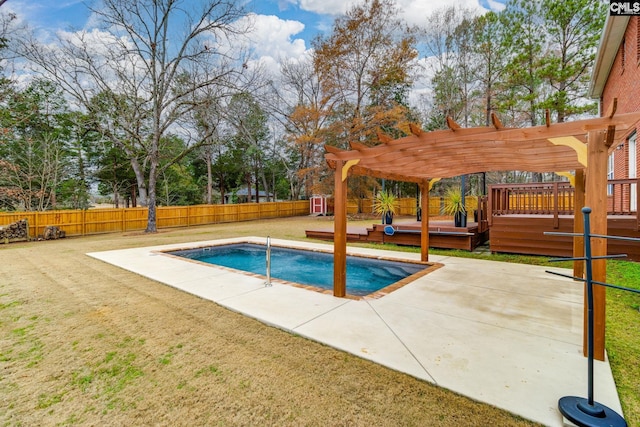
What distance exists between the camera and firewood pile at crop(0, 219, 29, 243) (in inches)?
405

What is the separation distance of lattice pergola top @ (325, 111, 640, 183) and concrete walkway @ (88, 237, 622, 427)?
5.83ft

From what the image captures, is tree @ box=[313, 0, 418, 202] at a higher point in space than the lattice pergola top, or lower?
higher

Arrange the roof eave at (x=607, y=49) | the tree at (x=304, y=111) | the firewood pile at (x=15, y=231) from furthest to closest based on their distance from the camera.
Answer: the tree at (x=304, y=111), the firewood pile at (x=15, y=231), the roof eave at (x=607, y=49)

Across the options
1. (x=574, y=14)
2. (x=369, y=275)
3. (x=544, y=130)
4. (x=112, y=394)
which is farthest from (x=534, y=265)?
(x=574, y=14)

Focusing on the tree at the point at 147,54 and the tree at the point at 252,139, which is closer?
the tree at the point at 147,54

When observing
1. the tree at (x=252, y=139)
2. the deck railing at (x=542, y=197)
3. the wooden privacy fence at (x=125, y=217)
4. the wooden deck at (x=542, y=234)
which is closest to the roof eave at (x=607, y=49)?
the deck railing at (x=542, y=197)

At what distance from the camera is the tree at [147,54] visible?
41.1 feet

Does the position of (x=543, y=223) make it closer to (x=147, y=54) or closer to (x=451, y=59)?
(x=451, y=59)

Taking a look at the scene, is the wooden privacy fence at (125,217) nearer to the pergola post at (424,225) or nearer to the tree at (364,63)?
the tree at (364,63)

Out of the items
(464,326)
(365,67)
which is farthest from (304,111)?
(464,326)

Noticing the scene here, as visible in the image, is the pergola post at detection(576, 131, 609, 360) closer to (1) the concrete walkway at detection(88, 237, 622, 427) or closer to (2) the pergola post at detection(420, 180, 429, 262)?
(1) the concrete walkway at detection(88, 237, 622, 427)

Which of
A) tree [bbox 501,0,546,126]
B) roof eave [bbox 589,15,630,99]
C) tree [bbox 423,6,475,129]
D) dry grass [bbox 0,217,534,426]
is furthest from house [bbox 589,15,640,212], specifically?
tree [bbox 423,6,475,129]

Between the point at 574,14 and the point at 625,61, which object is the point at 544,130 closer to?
the point at 625,61

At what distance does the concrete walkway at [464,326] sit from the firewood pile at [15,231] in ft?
29.9
